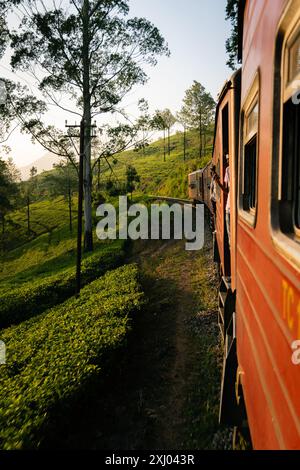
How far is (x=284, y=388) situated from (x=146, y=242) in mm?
21313

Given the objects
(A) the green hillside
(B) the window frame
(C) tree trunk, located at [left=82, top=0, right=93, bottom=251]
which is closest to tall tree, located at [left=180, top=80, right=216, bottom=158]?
(A) the green hillside

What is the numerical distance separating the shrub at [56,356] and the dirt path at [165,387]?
1.79 feet

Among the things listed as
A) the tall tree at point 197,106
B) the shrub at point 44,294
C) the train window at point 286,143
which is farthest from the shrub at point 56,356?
the tall tree at point 197,106

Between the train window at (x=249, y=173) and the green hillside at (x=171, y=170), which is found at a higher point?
the green hillside at (x=171, y=170)

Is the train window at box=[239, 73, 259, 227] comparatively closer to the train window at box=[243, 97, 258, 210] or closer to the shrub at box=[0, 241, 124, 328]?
the train window at box=[243, 97, 258, 210]

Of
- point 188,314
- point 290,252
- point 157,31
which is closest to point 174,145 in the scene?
point 157,31

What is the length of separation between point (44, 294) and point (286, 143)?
15907 mm

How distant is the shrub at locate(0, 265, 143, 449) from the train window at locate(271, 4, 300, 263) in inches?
214

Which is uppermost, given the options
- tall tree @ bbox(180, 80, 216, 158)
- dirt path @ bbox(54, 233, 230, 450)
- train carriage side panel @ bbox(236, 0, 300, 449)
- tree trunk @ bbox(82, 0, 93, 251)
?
tall tree @ bbox(180, 80, 216, 158)

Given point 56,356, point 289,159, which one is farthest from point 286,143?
point 56,356

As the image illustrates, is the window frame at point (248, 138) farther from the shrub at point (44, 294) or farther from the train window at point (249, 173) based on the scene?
the shrub at point (44, 294)

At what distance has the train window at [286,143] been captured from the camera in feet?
5.44

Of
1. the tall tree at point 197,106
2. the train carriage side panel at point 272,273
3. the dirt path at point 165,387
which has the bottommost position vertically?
the dirt path at point 165,387

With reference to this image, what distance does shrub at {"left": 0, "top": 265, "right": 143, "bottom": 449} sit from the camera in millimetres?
5953
